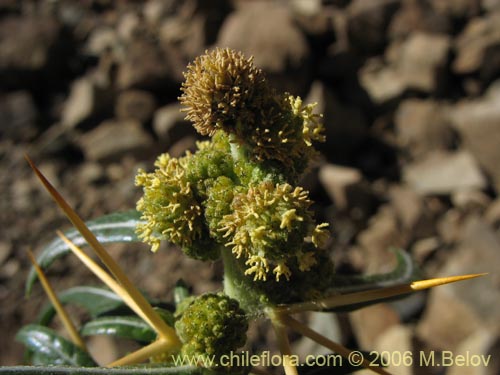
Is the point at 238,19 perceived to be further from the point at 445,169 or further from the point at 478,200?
the point at 478,200

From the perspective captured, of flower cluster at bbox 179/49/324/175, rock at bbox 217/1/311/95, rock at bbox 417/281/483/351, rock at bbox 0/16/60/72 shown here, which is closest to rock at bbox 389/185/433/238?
rock at bbox 417/281/483/351

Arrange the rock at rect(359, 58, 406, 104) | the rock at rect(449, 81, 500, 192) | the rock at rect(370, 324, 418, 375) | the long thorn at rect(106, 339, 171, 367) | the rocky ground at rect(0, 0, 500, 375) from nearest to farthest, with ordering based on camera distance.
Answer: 1. the long thorn at rect(106, 339, 171, 367)
2. the rock at rect(370, 324, 418, 375)
3. the rocky ground at rect(0, 0, 500, 375)
4. the rock at rect(449, 81, 500, 192)
5. the rock at rect(359, 58, 406, 104)

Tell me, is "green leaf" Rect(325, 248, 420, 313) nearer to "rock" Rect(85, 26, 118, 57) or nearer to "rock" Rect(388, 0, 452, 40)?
"rock" Rect(388, 0, 452, 40)

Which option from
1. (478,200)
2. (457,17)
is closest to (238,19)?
(457,17)

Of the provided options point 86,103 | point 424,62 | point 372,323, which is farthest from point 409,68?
point 86,103

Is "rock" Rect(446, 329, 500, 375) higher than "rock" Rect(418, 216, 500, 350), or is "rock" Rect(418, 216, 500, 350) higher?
"rock" Rect(418, 216, 500, 350)

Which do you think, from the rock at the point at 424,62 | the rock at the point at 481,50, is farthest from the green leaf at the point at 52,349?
the rock at the point at 481,50
